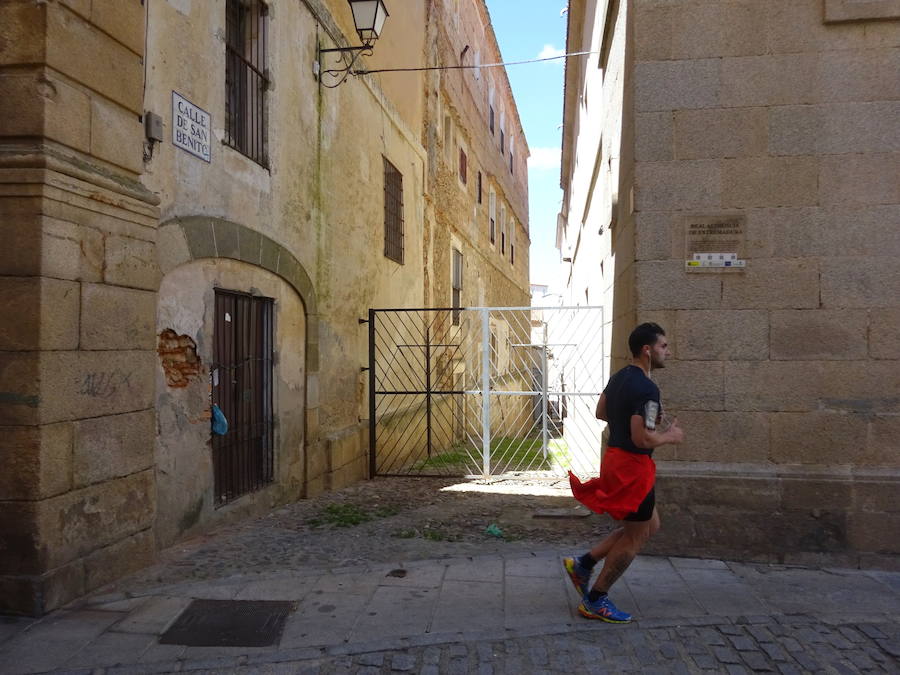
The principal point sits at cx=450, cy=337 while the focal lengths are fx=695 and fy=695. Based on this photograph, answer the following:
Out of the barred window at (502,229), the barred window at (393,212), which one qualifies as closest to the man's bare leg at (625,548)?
the barred window at (393,212)

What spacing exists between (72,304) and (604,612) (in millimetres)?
3363

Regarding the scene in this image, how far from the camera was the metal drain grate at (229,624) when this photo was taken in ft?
11.4

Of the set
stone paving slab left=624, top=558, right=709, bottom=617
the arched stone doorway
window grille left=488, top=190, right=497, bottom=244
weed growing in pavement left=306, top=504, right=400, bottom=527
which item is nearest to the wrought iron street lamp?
the arched stone doorway

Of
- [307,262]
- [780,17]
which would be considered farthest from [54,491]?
[780,17]

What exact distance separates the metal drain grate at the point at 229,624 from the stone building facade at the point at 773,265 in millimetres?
2609

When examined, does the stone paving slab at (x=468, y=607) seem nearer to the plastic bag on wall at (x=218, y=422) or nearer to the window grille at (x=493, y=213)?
the plastic bag on wall at (x=218, y=422)

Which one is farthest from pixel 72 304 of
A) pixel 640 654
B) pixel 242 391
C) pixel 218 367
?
pixel 640 654

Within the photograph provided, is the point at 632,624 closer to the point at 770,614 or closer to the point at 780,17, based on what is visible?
the point at 770,614

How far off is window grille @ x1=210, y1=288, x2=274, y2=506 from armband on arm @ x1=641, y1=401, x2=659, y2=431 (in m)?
3.51

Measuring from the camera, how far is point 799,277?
4.74 meters

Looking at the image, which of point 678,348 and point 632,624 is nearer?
point 632,624

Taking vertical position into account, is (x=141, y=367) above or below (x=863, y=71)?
below

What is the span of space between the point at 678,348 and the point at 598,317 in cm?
437

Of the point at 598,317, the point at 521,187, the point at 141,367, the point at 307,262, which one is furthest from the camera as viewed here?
the point at 521,187
